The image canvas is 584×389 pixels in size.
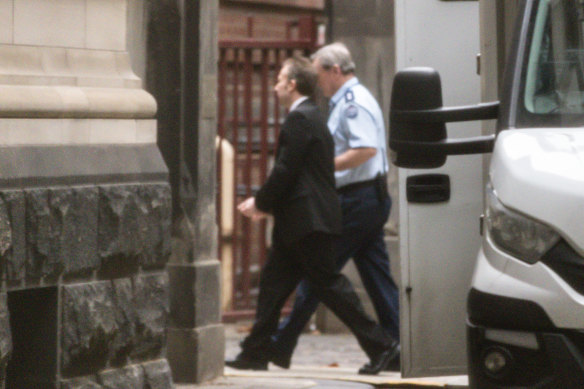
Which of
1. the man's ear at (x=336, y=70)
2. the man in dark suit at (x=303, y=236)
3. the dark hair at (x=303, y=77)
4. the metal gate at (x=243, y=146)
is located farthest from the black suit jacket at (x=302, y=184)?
the metal gate at (x=243, y=146)

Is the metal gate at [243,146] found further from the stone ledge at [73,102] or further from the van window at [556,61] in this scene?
the van window at [556,61]

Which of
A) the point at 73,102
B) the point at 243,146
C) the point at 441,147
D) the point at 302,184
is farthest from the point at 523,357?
the point at 243,146

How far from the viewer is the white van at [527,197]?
523cm

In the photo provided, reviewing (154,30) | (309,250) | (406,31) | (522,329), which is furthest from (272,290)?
(522,329)

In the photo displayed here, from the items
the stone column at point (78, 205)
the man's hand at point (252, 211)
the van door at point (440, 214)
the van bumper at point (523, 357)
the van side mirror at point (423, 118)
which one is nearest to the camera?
the van bumper at point (523, 357)

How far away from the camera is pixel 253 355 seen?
374 inches

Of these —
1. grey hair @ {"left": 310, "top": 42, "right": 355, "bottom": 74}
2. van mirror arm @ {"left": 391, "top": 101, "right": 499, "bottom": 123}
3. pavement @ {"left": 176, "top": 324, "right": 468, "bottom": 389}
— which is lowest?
pavement @ {"left": 176, "top": 324, "right": 468, "bottom": 389}

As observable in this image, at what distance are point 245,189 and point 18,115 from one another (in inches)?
231

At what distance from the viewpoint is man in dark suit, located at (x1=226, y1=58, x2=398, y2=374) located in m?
9.34

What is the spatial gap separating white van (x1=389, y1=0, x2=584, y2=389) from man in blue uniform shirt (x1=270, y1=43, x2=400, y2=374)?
3711 millimetres

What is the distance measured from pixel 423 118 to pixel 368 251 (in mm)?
4139

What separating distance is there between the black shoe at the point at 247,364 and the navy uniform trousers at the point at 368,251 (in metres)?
0.31

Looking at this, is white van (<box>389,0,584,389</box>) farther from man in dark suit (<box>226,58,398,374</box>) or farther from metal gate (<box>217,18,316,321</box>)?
metal gate (<box>217,18,316,321</box>)

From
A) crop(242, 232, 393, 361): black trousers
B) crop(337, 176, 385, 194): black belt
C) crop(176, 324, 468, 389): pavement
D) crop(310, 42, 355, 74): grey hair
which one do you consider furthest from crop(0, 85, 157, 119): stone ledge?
crop(310, 42, 355, 74): grey hair
